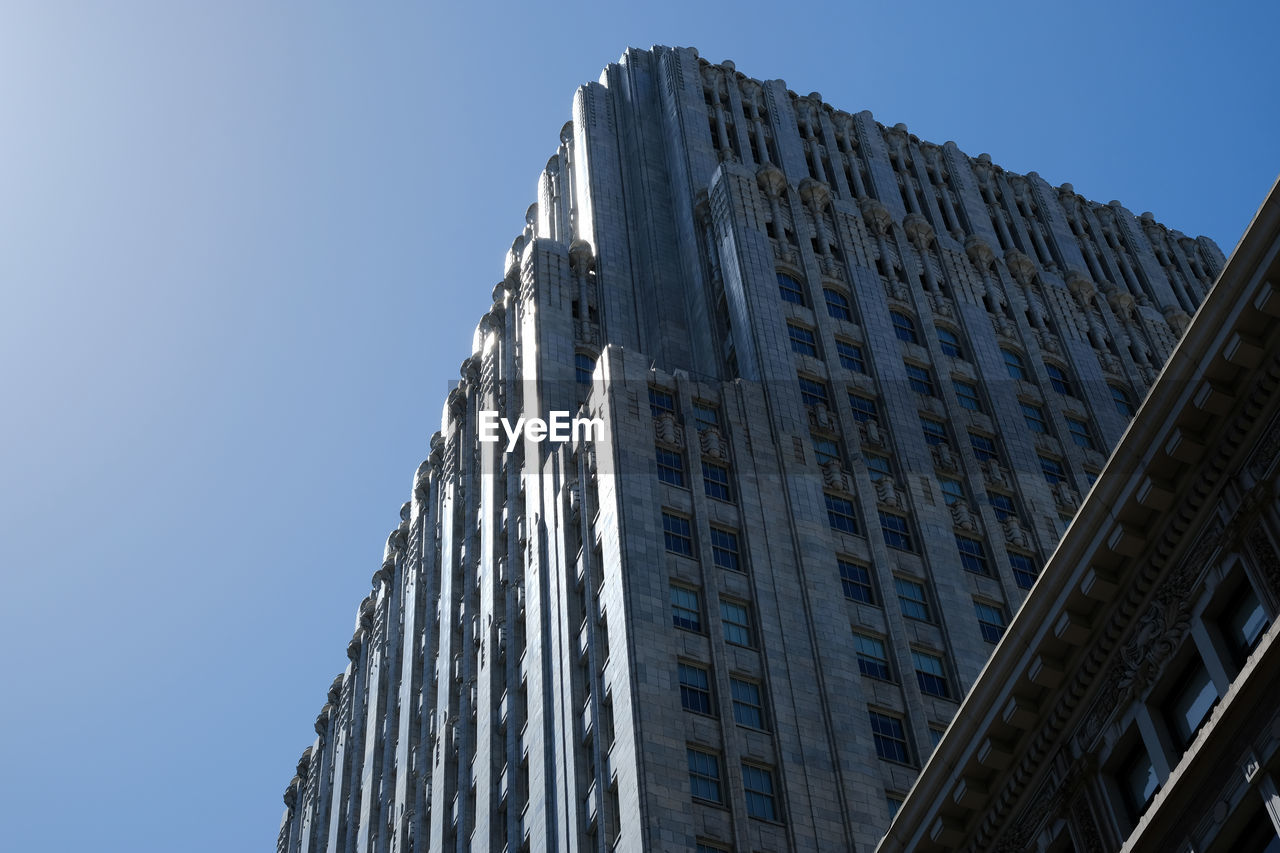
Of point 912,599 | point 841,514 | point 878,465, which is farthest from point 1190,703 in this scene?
point 878,465

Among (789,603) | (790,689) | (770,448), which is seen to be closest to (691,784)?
(790,689)

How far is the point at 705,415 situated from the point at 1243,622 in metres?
43.0

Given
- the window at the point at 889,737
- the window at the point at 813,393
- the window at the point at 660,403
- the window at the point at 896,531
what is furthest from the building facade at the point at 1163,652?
the window at the point at 813,393

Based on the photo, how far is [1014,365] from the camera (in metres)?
87.6

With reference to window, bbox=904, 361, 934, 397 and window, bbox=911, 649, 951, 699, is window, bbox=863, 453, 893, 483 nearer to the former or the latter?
window, bbox=904, 361, 934, 397

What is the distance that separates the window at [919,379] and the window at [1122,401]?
11167mm

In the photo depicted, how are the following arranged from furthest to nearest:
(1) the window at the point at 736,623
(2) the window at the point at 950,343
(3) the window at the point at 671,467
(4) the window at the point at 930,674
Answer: (2) the window at the point at 950,343 → (3) the window at the point at 671,467 → (4) the window at the point at 930,674 → (1) the window at the point at 736,623

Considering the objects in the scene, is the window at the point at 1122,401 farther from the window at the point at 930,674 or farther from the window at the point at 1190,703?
the window at the point at 1190,703

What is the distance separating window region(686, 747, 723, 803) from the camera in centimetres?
5356

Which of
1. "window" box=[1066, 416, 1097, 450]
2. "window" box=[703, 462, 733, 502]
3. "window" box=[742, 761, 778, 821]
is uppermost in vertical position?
"window" box=[1066, 416, 1097, 450]

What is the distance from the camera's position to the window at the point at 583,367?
80.6 meters

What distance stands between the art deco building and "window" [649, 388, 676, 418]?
30cm

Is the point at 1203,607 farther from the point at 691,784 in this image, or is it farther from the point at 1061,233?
the point at 1061,233

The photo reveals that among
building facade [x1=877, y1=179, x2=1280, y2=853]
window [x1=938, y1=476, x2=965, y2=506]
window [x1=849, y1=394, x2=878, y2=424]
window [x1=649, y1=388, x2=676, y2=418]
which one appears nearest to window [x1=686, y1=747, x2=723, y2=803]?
window [x1=649, y1=388, x2=676, y2=418]
